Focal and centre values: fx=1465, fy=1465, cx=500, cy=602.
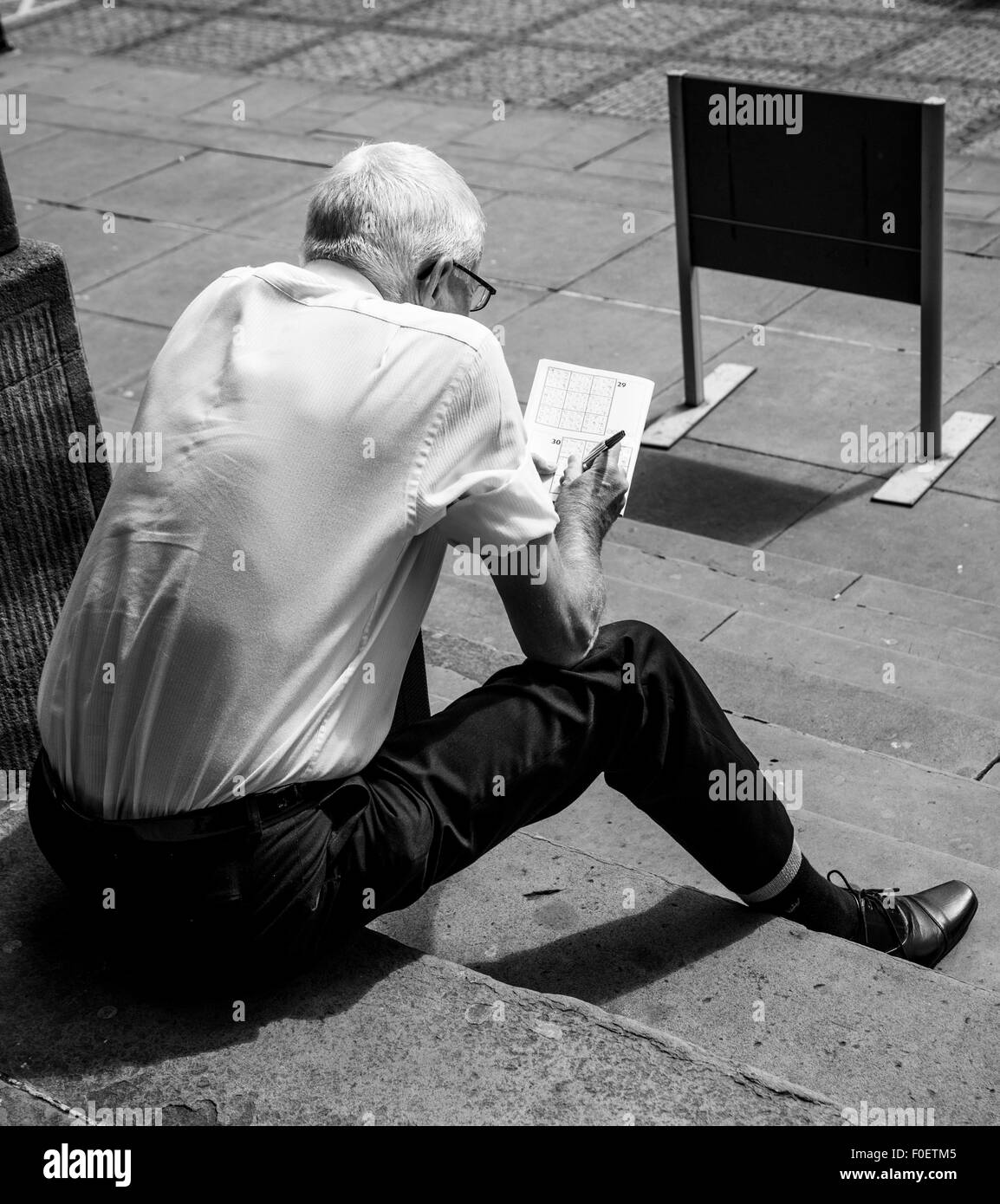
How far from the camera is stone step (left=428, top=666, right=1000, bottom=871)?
128 inches

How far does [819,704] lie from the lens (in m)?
3.86

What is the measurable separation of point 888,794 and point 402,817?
60.4 inches

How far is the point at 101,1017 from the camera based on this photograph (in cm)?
232

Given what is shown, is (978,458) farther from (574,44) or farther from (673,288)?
(574,44)

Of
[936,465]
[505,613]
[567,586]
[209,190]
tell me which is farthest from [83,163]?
[567,586]

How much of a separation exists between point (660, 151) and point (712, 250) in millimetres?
2856

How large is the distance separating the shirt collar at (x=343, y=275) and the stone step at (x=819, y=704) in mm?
1654

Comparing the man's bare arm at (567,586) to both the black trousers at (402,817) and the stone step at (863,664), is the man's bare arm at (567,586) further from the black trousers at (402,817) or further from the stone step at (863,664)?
the stone step at (863,664)

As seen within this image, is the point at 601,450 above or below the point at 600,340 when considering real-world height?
above
